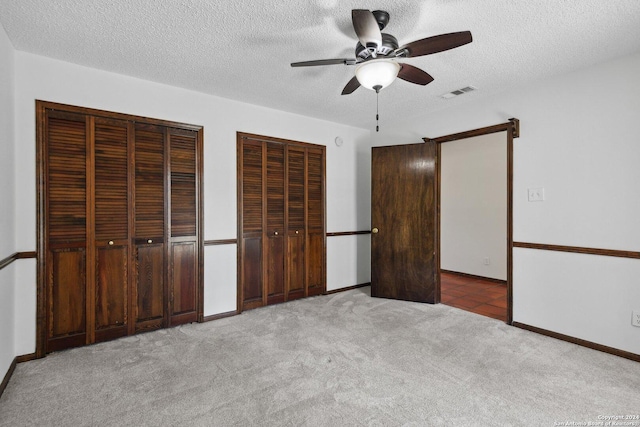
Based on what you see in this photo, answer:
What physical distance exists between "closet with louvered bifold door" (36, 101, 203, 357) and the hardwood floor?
3095mm

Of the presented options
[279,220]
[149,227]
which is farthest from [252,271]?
[149,227]

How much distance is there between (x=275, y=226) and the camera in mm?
3811

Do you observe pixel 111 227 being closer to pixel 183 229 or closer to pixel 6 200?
pixel 183 229

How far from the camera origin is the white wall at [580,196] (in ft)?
8.10

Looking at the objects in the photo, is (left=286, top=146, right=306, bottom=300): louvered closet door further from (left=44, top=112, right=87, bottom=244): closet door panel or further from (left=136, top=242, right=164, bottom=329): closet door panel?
(left=44, top=112, right=87, bottom=244): closet door panel

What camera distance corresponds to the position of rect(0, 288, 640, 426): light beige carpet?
1790mm

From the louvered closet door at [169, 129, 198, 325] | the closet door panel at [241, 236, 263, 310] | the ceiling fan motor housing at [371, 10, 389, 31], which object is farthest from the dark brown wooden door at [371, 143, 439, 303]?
the louvered closet door at [169, 129, 198, 325]

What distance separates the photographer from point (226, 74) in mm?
2803

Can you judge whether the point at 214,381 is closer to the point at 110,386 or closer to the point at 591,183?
the point at 110,386

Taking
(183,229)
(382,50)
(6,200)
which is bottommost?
(183,229)

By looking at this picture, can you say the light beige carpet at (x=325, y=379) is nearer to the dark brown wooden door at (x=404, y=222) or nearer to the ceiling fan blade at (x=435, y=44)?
the dark brown wooden door at (x=404, y=222)

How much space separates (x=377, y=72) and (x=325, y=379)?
6.88ft

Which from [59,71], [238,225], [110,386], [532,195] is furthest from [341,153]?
[110,386]

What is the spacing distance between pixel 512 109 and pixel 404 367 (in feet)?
8.95
